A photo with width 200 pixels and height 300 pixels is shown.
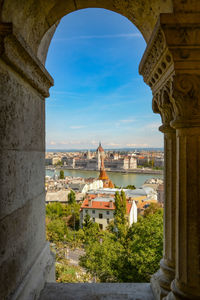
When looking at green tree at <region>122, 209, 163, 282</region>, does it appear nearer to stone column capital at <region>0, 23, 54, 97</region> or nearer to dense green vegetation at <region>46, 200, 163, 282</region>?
dense green vegetation at <region>46, 200, 163, 282</region>

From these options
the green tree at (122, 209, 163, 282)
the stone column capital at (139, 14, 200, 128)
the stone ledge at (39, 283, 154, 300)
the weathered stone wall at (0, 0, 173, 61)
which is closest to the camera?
the stone column capital at (139, 14, 200, 128)

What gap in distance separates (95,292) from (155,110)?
4.50 feet

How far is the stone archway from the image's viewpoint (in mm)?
1131

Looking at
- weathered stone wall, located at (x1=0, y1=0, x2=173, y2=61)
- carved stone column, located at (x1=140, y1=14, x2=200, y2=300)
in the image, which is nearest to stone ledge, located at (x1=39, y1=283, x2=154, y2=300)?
carved stone column, located at (x1=140, y1=14, x2=200, y2=300)

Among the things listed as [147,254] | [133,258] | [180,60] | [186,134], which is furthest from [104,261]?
[180,60]

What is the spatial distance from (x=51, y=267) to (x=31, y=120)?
1.17 metres

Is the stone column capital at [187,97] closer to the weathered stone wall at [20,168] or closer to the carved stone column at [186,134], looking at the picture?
the carved stone column at [186,134]

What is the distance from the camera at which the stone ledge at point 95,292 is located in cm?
154

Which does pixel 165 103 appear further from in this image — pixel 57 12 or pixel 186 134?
pixel 57 12

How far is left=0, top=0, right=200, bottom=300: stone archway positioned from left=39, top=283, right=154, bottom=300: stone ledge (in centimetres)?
9

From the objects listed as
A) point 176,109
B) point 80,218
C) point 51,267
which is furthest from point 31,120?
point 80,218

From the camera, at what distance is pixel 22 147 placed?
54.1 inches

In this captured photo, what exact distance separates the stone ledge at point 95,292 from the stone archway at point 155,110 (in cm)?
9

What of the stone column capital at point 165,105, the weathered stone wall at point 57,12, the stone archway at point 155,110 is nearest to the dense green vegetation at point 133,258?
the stone archway at point 155,110
